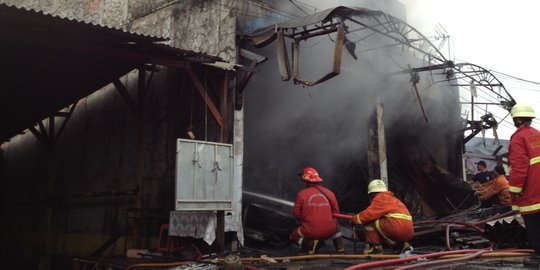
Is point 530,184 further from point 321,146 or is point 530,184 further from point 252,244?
point 321,146

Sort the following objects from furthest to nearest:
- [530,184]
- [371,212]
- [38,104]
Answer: [38,104], [371,212], [530,184]

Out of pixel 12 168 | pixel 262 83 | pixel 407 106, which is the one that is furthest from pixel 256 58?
pixel 12 168

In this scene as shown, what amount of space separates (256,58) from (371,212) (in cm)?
374

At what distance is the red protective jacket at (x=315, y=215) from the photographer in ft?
22.5

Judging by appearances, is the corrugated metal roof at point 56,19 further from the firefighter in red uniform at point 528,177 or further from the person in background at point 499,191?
the person in background at point 499,191

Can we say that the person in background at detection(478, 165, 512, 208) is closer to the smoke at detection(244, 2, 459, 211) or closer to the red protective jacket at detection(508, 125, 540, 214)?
the smoke at detection(244, 2, 459, 211)

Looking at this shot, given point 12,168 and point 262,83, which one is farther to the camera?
point 12,168

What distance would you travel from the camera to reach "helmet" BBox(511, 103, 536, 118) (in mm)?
5219

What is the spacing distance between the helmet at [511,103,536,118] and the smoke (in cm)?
528

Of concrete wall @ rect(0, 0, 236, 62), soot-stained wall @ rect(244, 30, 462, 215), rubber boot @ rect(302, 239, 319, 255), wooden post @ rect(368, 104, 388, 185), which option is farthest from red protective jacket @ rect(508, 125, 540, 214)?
wooden post @ rect(368, 104, 388, 185)

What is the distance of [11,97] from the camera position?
941 centimetres

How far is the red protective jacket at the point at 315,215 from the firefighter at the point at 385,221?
567mm

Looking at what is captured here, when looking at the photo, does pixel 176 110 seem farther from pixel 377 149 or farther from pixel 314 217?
pixel 377 149

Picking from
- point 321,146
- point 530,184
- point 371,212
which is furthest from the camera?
point 321,146
